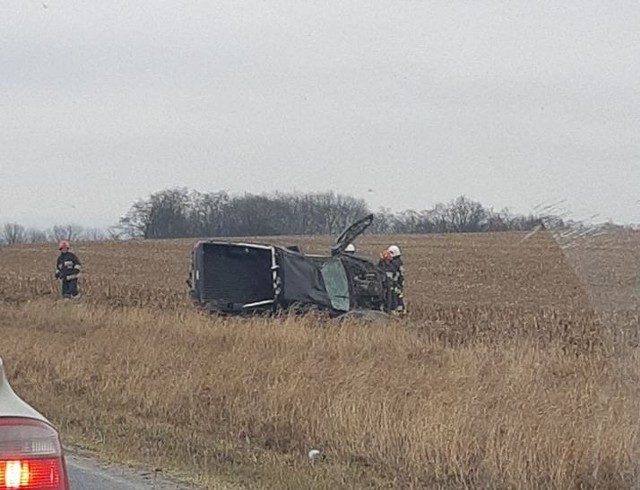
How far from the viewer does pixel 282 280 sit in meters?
18.1

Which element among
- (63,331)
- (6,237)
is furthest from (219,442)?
(6,237)

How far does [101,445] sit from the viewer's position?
920 centimetres

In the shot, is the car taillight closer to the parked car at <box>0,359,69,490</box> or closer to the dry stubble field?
the parked car at <box>0,359,69,490</box>

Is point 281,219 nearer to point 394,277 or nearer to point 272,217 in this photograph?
point 272,217

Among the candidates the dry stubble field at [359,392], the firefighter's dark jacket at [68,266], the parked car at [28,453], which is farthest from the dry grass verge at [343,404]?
the firefighter's dark jacket at [68,266]

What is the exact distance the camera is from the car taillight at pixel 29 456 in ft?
9.58

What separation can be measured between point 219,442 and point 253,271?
31.4 ft

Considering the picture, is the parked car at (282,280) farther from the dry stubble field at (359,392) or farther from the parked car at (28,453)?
the parked car at (28,453)

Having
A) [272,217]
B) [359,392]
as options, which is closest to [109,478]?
[359,392]

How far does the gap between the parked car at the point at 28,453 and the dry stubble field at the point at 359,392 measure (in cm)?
449

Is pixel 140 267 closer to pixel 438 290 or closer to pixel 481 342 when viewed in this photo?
pixel 438 290

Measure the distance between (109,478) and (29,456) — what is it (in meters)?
5.24

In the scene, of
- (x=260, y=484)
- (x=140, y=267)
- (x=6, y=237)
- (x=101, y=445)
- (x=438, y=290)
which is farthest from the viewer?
Answer: (x=6, y=237)

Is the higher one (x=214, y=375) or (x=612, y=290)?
(x=612, y=290)
